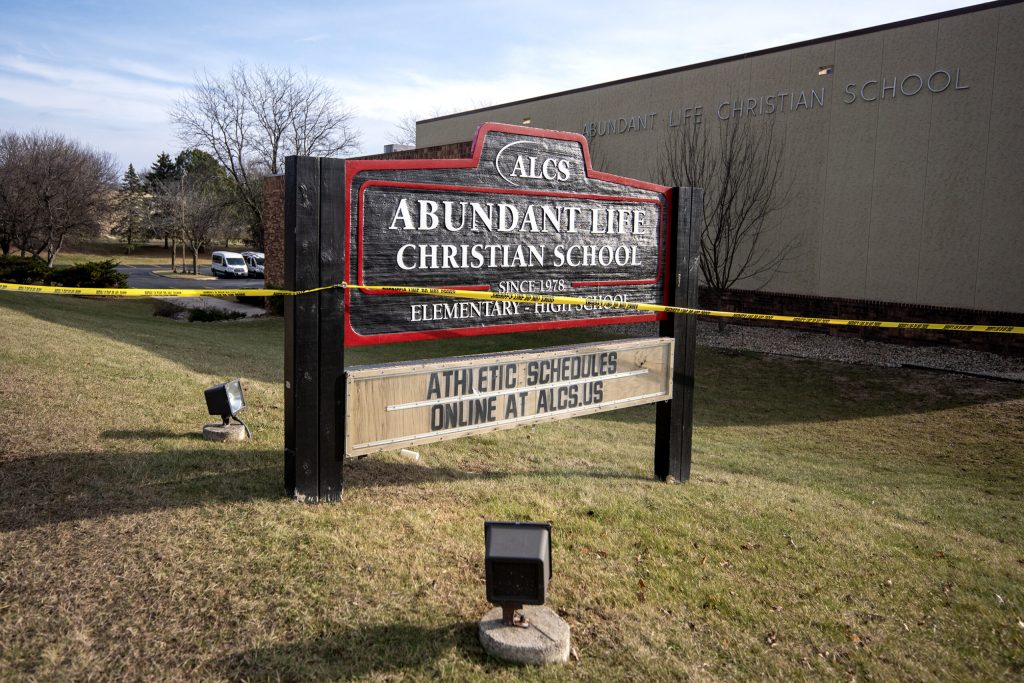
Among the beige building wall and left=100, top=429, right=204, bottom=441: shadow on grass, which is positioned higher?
the beige building wall

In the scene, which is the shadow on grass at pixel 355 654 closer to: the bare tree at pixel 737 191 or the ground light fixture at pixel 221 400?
the ground light fixture at pixel 221 400

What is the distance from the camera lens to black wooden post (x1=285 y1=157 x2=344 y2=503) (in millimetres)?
4656

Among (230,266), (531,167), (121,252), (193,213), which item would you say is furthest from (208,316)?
(121,252)

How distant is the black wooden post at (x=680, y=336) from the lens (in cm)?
682

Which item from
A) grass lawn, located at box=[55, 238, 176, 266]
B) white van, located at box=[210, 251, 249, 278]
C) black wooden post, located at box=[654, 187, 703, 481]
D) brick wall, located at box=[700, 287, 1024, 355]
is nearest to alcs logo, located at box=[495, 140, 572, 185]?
black wooden post, located at box=[654, 187, 703, 481]

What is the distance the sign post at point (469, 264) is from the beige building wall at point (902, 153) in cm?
1201

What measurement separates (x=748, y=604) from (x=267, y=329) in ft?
63.6

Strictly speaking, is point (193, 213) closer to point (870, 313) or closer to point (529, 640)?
point (870, 313)

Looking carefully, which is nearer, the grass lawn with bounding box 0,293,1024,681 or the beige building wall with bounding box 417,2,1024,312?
the grass lawn with bounding box 0,293,1024,681

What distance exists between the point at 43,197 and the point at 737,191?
29.0m

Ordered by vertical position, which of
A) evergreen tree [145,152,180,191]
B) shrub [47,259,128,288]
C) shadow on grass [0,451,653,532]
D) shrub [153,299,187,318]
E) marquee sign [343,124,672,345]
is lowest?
shrub [153,299,187,318]

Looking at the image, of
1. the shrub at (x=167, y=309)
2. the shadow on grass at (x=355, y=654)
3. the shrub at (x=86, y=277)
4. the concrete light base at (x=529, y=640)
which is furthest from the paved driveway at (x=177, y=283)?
the concrete light base at (x=529, y=640)

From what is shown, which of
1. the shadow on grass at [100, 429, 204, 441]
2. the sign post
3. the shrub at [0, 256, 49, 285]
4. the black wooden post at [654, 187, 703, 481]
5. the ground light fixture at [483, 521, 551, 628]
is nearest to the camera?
the ground light fixture at [483, 521, 551, 628]

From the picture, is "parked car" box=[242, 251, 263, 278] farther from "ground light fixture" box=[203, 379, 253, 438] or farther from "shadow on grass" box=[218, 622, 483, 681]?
"shadow on grass" box=[218, 622, 483, 681]
